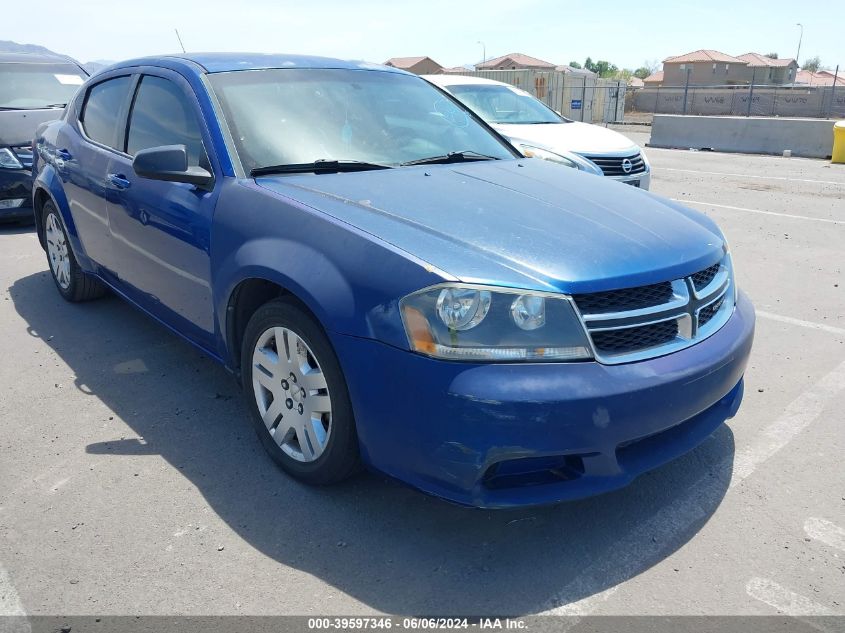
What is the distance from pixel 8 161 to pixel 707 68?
69818 millimetres

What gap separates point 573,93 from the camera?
32.7 meters

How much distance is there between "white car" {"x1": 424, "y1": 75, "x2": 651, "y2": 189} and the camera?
8.30m

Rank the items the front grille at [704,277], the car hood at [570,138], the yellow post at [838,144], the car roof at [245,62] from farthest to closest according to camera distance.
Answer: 1. the yellow post at [838,144]
2. the car hood at [570,138]
3. the car roof at [245,62]
4. the front grille at [704,277]

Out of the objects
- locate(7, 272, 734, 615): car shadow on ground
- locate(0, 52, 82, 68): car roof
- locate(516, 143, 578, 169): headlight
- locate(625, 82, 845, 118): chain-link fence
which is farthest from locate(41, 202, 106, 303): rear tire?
locate(625, 82, 845, 118): chain-link fence

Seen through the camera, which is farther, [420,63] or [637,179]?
[420,63]

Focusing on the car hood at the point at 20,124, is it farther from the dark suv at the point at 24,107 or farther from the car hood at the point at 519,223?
the car hood at the point at 519,223

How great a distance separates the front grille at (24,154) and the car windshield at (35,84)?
803mm

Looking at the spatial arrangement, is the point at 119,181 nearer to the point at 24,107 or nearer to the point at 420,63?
the point at 24,107

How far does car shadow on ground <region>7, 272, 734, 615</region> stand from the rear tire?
1814mm

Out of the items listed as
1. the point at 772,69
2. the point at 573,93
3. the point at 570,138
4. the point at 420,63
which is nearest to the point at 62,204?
the point at 570,138

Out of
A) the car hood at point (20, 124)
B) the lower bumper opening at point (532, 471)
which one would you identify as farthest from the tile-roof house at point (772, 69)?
the lower bumper opening at point (532, 471)

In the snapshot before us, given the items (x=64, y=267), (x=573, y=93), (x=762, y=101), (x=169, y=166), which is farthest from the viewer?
(x=762, y=101)

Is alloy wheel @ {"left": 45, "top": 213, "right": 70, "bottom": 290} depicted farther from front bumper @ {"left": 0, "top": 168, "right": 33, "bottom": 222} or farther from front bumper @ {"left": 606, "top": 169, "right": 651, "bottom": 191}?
front bumper @ {"left": 606, "top": 169, "right": 651, "bottom": 191}

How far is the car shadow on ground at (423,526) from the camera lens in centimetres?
245
